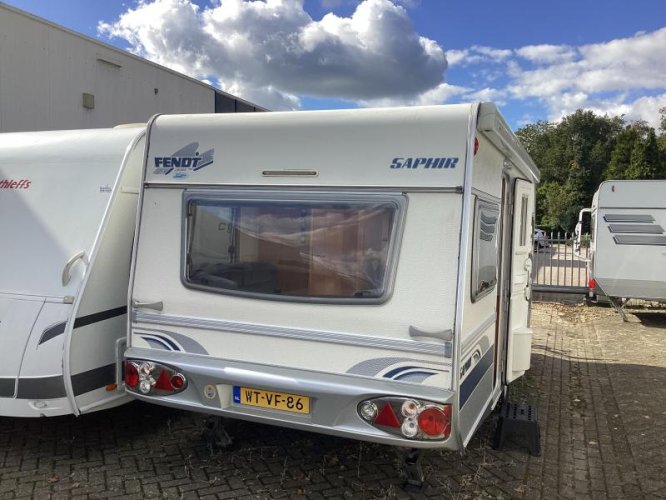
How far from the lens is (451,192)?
114 inches

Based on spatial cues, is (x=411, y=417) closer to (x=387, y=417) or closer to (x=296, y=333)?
(x=387, y=417)

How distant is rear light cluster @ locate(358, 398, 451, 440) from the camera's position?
9.35 ft

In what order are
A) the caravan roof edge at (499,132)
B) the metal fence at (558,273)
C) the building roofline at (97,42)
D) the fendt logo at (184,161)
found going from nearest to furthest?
the caravan roof edge at (499,132), the fendt logo at (184,161), the building roofline at (97,42), the metal fence at (558,273)

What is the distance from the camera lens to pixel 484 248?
3.52 meters

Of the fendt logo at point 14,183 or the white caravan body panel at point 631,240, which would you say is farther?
the white caravan body panel at point 631,240

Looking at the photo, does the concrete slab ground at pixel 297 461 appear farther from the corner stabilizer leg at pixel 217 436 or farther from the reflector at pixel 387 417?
the reflector at pixel 387 417

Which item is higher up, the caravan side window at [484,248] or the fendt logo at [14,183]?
the fendt logo at [14,183]

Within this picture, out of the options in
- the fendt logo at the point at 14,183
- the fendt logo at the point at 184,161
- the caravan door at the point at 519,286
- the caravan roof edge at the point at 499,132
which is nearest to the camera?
the caravan roof edge at the point at 499,132

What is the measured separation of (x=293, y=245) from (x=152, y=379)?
48.1 inches

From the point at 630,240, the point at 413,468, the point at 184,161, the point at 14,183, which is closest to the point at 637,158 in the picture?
the point at 630,240

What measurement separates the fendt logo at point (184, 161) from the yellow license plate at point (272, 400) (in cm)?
137

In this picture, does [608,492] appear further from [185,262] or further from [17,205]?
[17,205]

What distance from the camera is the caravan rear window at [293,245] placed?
308cm

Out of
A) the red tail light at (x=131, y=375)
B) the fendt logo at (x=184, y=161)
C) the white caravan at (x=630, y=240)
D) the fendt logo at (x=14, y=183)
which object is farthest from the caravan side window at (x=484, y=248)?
the white caravan at (x=630, y=240)
